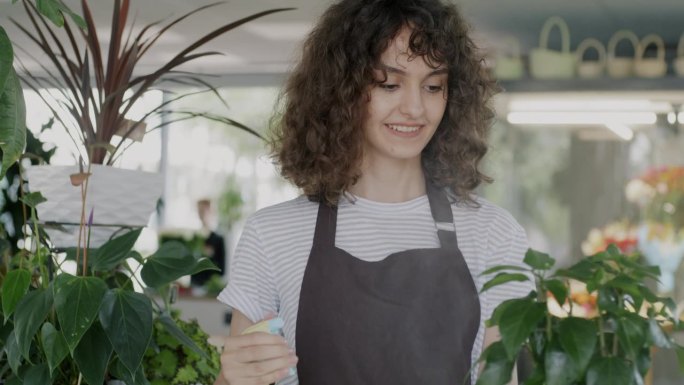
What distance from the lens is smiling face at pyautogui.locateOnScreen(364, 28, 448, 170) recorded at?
1700 mm

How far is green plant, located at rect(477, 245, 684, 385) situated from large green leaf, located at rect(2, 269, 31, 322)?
996 millimetres

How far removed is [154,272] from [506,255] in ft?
2.08

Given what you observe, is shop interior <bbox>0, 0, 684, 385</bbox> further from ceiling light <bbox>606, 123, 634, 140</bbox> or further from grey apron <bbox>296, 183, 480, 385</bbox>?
grey apron <bbox>296, 183, 480, 385</bbox>

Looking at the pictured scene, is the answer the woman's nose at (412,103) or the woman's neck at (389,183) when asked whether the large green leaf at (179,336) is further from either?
the woman's nose at (412,103)

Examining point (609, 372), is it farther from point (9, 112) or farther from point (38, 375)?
point (38, 375)

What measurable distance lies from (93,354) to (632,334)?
102 centimetres

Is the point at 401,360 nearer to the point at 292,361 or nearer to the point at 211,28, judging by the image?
the point at 292,361

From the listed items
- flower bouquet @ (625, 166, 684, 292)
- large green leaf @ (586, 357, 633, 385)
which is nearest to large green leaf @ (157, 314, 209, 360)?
large green leaf @ (586, 357, 633, 385)

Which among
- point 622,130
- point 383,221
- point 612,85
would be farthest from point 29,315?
point 622,130

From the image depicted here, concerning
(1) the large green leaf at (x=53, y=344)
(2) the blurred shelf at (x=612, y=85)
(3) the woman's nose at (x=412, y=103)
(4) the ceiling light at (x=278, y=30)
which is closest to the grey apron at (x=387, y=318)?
(3) the woman's nose at (x=412, y=103)

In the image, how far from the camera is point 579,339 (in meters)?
1.01

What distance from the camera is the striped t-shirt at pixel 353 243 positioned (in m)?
1.80

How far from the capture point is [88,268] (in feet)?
6.39

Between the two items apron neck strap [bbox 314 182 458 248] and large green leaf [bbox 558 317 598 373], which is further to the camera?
apron neck strap [bbox 314 182 458 248]
